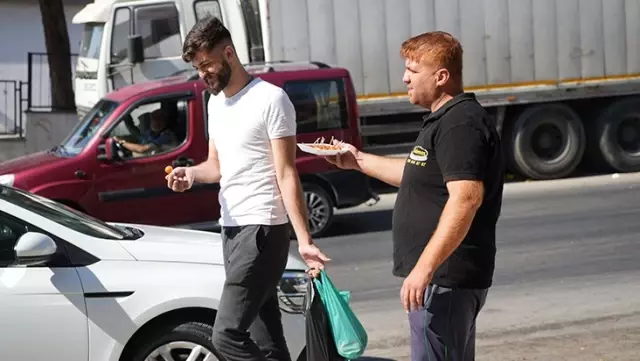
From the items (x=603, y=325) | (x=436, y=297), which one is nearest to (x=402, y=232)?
(x=436, y=297)

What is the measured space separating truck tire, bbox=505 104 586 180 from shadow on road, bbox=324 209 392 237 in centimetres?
327

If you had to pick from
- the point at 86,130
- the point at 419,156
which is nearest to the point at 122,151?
the point at 86,130

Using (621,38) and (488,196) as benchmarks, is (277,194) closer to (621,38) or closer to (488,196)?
(488,196)

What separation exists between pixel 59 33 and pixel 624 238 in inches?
538

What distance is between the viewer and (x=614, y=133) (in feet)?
55.2

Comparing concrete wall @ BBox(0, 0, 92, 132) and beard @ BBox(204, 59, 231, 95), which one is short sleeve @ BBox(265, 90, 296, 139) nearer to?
beard @ BBox(204, 59, 231, 95)

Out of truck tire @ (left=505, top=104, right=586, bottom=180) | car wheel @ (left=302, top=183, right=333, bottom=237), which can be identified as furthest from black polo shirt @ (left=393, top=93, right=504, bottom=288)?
truck tire @ (left=505, top=104, right=586, bottom=180)

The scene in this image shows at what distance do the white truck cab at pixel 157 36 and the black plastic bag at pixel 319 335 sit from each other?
36.2 ft

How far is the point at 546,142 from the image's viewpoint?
1659cm

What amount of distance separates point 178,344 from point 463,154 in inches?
83.7

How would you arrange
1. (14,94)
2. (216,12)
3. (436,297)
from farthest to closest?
(14,94) → (216,12) → (436,297)

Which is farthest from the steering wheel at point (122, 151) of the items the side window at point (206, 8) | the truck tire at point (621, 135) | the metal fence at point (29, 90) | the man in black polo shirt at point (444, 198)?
the metal fence at point (29, 90)

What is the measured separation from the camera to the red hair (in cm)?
395

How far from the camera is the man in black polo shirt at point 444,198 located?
3.86m
